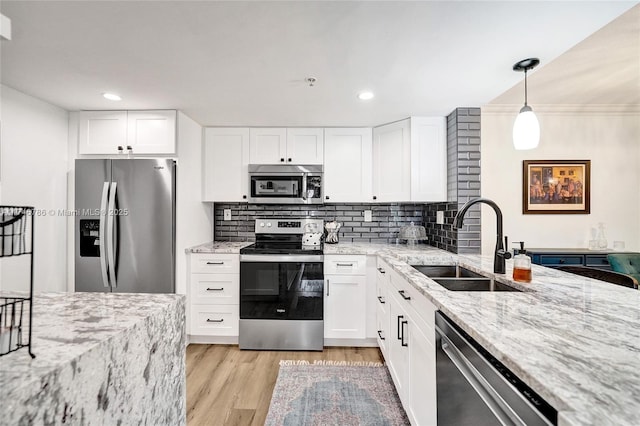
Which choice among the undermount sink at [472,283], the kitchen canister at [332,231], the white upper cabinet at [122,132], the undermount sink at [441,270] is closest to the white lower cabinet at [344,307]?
the kitchen canister at [332,231]

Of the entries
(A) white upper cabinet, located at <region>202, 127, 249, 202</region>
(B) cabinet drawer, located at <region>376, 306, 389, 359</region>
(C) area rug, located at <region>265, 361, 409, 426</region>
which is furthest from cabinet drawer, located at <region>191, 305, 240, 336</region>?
(B) cabinet drawer, located at <region>376, 306, 389, 359</region>

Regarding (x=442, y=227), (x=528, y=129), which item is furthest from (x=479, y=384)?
(x=442, y=227)

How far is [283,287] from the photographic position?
9.16ft

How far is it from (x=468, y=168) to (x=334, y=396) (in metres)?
2.13

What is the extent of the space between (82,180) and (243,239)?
5.24 feet

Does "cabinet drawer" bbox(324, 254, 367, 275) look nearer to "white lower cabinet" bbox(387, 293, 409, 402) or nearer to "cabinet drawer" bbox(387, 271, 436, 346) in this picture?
"white lower cabinet" bbox(387, 293, 409, 402)

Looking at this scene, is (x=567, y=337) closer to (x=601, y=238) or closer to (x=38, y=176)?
(x=601, y=238)

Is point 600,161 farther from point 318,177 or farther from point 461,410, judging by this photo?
point 461,410

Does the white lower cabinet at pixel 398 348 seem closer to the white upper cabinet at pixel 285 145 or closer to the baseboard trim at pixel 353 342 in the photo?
the baseboard trim at pixel 353 342

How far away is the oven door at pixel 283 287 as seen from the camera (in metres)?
2.79

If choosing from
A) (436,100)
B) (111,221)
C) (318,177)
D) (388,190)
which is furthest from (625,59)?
(111,221)

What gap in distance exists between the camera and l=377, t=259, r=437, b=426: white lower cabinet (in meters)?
1.36

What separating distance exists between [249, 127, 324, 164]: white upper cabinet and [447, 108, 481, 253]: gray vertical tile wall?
1333 mm

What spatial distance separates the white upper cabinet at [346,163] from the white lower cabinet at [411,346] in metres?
1.08
